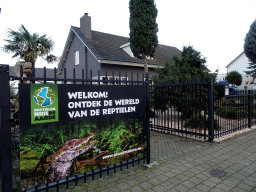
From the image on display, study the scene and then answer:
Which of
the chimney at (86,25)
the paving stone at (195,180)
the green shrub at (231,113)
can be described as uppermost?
the chimney at (86,25)

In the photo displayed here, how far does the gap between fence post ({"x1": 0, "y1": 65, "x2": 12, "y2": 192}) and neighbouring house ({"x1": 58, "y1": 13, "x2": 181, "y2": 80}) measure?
1251 centimetres

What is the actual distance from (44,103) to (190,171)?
3235 mm

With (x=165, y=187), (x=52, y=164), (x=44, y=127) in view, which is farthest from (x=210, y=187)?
(x=44, y=127)

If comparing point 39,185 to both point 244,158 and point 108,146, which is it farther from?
point 244,158

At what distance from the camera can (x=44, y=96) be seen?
108 inches

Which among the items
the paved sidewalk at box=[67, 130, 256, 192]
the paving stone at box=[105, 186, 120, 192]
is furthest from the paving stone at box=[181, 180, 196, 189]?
the paving stone at box=[105, 186, 120, 192]

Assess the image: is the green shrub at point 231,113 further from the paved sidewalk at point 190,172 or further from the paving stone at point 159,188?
the paving stone at point 159,188

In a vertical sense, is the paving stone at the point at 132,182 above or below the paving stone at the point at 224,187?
below

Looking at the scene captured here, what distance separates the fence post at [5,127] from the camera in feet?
7.97

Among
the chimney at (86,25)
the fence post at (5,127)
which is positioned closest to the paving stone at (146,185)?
the fence post at (5,127)

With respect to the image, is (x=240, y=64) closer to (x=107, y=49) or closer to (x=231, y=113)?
(x=107, y=49)

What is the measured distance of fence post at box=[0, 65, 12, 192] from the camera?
7.97 ft

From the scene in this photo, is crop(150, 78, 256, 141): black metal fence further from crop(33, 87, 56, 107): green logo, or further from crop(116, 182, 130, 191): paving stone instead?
crop(33, 87, 56, 107): green logo

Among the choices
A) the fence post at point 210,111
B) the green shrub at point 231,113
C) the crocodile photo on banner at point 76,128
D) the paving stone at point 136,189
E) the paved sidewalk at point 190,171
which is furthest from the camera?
the green shrub at point 231,113
